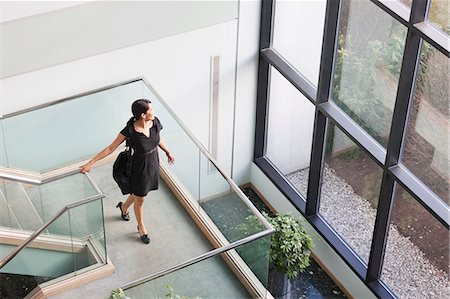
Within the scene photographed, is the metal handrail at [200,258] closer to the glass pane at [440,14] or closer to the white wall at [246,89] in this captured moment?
the glass pane at [440,14]

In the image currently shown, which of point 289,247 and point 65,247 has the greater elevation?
point 65,247

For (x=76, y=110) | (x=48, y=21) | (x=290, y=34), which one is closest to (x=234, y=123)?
(x=290, y=34)

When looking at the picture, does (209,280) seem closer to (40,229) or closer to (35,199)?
(40,229)

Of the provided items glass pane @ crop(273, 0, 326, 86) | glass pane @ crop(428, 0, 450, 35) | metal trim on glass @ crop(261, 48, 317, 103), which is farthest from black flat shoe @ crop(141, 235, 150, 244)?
glass pane @ crop(428, 0, 450, 35)

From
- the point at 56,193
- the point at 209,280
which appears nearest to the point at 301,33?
the point at 209,280

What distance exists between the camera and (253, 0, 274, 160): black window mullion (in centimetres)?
1149

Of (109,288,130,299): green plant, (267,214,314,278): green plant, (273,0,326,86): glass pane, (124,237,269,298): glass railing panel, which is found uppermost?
(273,0,326,86): glass pane

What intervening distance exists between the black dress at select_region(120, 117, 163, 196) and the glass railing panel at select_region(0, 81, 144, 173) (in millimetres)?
1211

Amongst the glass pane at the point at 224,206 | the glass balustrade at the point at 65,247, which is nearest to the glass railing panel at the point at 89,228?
the glass balustrade at the point at 65,247

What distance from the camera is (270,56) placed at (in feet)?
38.5

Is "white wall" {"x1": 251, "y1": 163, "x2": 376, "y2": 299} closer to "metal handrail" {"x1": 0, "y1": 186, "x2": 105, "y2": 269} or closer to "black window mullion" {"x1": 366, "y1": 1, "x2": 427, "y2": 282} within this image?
"black window mullion" {"x1": 366, "y1": 1, "x2": 427, "y2": 282}

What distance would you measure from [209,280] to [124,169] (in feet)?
4.77

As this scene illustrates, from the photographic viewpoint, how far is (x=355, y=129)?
34.5 feet

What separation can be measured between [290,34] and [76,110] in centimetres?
279
